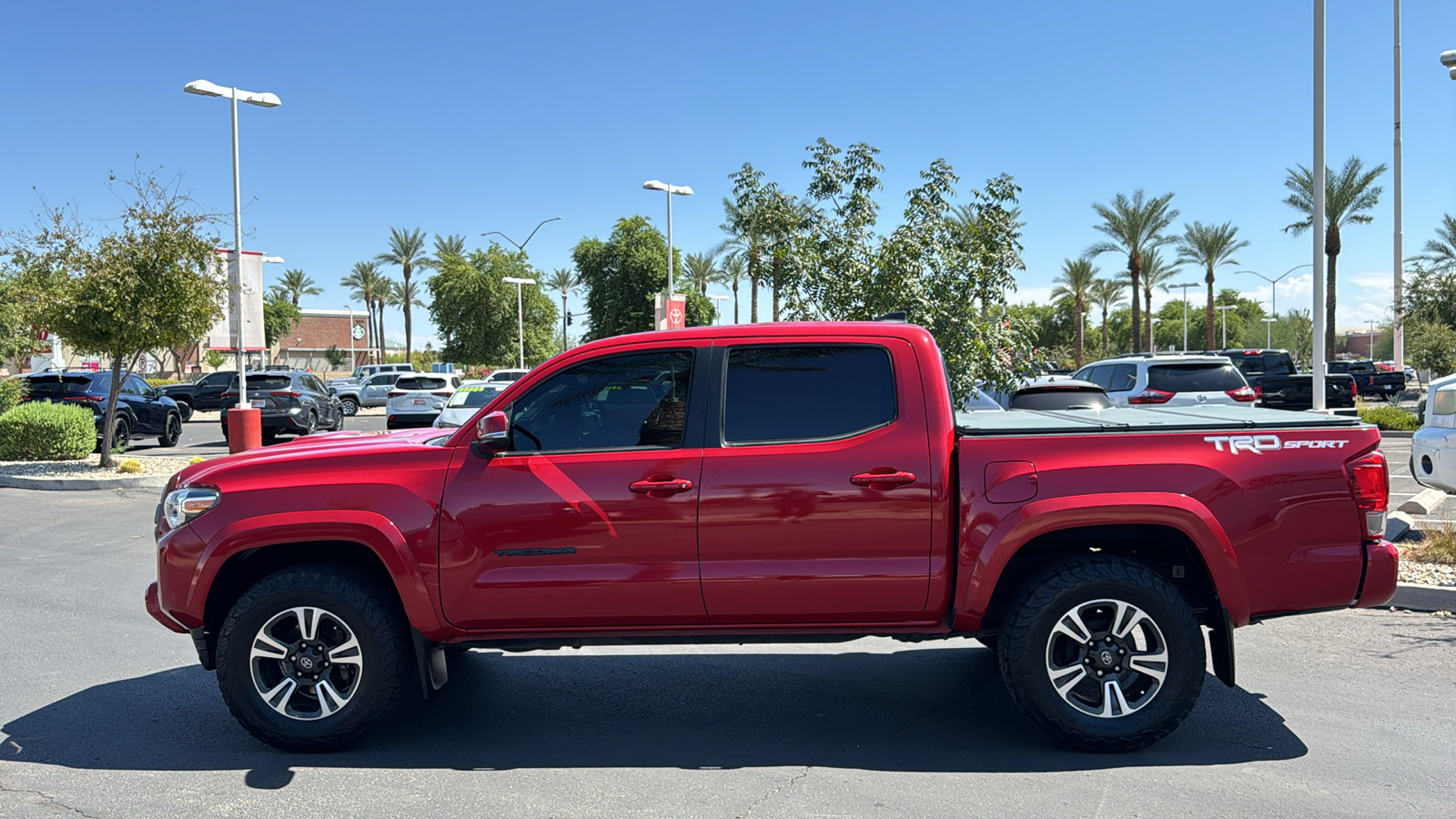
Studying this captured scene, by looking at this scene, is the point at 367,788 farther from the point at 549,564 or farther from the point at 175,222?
the point at 175,222

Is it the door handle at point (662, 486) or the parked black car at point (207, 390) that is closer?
the door handle at point (662, 486)

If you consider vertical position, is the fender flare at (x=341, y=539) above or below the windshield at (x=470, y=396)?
below

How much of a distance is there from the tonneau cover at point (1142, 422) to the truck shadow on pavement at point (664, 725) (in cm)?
141

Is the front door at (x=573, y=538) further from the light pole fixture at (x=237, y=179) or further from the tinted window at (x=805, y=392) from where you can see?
the light pole fixture at (x=237, y=179)

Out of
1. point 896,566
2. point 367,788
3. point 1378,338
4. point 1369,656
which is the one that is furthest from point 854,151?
point 1378,338

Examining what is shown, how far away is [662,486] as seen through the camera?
4590 millimetres

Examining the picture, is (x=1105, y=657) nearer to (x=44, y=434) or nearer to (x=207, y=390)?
(x=44, y=434)

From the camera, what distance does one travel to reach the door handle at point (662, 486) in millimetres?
4590

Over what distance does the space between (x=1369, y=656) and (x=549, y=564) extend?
4.73m

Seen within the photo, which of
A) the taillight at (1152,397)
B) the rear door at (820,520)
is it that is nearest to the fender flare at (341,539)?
the rear door at (820,520)

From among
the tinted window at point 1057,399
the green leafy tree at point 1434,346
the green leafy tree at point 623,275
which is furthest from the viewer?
the green leafy tree at point 623,275

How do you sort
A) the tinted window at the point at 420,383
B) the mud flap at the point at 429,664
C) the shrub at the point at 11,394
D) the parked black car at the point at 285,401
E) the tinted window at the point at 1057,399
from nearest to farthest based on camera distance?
the mud flap at the point at 429,664, the tinted window at the point at 1057,399, the shrub at the point at 11,394, the parked black car at the point at 285,401, the tinted window at the point at 420,383

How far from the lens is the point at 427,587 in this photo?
466cm

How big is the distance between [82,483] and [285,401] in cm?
831
